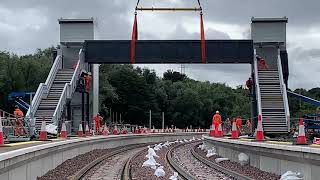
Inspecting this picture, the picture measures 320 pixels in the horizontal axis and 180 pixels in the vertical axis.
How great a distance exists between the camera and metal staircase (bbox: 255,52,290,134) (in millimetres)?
43250

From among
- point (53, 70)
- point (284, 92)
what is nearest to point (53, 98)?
point (53, 70)

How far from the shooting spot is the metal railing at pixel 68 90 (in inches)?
1716

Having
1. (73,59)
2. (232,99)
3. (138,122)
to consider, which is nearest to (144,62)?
(73,59)

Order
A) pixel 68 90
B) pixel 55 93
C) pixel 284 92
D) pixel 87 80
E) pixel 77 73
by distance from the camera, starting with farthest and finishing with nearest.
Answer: pixel 87 80 < pixel 77 73 < pixel 55 93 < pixel 68 90 < pixel 284 92

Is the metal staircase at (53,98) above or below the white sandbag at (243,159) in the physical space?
above

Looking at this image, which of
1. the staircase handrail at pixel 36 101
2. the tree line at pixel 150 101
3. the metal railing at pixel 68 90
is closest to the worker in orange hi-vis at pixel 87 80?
the metal railing at pixel 68 90

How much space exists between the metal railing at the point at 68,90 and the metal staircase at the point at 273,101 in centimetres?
1490

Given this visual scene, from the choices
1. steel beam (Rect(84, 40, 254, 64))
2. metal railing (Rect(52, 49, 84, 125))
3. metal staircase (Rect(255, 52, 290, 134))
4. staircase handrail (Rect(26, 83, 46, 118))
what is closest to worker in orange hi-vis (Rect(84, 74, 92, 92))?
metal railing (Rect(52, 49, 84, 125))

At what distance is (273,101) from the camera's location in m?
46.7

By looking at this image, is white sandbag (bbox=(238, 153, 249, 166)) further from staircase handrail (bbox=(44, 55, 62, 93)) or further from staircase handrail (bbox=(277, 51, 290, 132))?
staircase handrail (bbox=(44, 55, 62, 93))

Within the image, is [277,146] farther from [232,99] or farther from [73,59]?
[232,99]

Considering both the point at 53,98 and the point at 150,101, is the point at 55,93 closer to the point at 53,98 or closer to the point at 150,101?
the point at 53,98

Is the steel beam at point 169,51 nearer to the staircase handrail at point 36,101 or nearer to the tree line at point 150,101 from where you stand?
the staircase handrail at point 36,101

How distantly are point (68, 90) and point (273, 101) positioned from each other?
16.3 m
